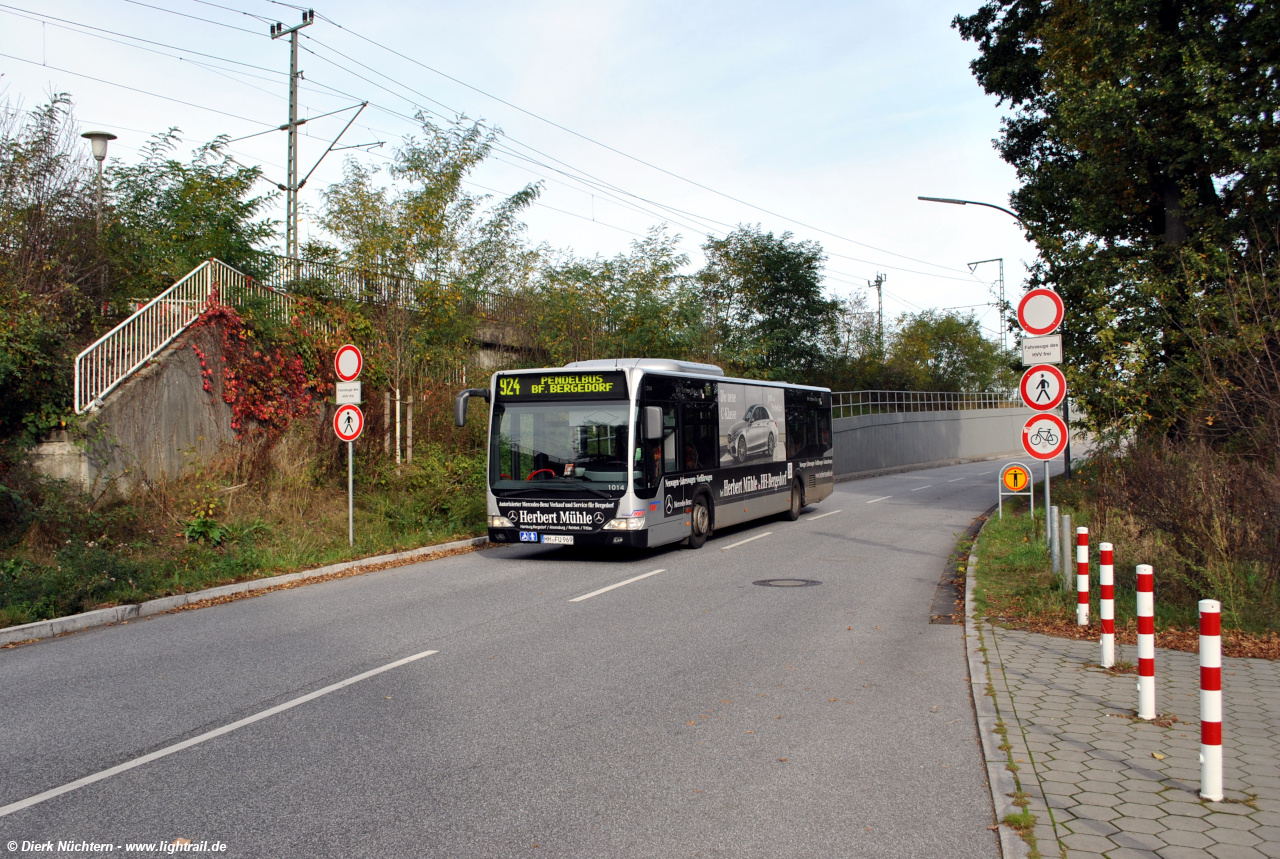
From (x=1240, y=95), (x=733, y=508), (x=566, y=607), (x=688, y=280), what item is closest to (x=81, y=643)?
(x=566, y=607)

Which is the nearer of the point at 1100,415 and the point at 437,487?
the point at 437,487

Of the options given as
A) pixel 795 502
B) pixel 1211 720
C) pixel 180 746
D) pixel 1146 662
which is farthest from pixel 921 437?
pixel 180 746

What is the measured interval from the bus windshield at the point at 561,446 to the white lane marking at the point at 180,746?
624 centimetres

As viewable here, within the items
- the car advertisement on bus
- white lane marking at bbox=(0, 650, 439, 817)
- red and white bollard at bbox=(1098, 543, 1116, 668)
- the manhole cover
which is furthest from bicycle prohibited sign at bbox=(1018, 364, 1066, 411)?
white lane marking at bbox=(0, 650, 439, 817)

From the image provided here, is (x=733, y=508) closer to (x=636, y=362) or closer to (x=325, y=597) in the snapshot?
(x=636, y=362)

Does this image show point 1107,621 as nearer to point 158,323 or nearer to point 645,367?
point 645,367

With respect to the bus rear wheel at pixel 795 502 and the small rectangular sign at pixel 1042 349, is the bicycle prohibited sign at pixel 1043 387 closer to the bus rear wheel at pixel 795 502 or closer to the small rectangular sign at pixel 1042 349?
the small rectangular sign at pixel 1042 349

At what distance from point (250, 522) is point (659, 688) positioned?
9874 millimetres

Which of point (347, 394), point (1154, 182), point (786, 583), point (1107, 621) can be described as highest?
point (1154, 182)

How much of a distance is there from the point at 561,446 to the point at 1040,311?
695cm

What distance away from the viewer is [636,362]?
14.8 m

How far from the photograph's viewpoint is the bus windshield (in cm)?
1344

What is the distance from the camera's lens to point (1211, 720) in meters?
4.32

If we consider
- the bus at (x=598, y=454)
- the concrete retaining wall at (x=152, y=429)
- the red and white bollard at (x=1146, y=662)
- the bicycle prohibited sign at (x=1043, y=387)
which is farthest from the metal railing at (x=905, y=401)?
the red and white bollard at (x=1146, y=662)
